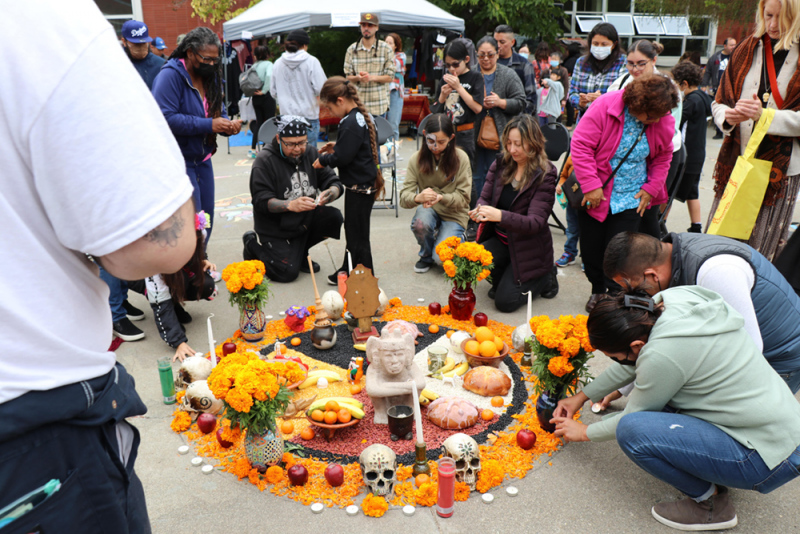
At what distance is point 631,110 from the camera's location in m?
3.81

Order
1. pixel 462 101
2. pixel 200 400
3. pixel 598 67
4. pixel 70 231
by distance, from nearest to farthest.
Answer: pixel 70 231, pixel 200 400, pixel 598 67, pixel 462 101

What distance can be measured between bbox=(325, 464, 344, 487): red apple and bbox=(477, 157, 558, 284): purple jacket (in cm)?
235

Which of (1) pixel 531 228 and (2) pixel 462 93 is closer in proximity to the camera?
(1) pixel 531 228

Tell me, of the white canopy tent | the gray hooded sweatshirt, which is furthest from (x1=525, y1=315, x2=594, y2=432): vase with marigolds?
the white canopy tent

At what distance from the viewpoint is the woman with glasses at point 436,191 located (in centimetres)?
→ 504

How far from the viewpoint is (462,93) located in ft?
19.6

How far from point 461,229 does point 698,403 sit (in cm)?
318

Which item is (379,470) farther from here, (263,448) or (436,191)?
(436,191)

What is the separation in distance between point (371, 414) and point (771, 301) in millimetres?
2015

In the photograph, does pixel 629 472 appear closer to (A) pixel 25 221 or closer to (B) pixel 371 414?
(B) pixel 371 414

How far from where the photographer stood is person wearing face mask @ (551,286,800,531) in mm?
2195

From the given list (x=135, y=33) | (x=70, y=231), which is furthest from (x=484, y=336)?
(x=135, y=33)

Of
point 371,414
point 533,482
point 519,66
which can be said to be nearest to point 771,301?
point 533,482

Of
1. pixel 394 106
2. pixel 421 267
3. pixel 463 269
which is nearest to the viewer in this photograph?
pixel 463 269
